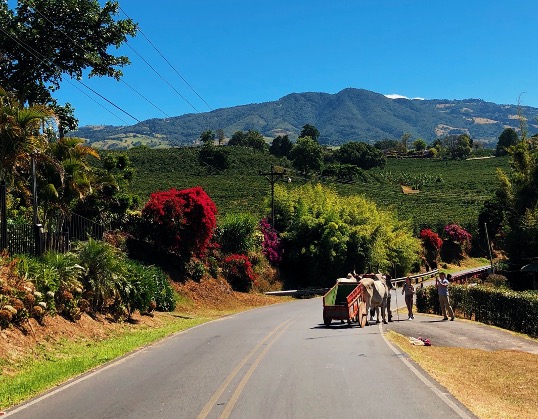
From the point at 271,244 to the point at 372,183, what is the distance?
67389mm

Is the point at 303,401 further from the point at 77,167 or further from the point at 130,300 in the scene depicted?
the point at 77,167

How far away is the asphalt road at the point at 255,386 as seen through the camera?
8.16 metres

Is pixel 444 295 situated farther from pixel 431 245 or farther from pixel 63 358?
pixel 431 245

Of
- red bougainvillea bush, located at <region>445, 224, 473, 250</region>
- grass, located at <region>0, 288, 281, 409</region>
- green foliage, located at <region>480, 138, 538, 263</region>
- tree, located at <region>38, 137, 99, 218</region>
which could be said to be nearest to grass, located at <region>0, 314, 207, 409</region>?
grass, located at <region>0, 288, 281, 409</region>

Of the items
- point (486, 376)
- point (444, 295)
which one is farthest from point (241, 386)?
point (444, 295)

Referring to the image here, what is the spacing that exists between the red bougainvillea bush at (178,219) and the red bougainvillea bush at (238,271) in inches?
255

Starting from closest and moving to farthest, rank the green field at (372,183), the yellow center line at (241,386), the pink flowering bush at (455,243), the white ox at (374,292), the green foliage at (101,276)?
the yellow center line at (241,386) < the green foliage at (101,276) < the white ox at (374,292) < the pink flowering bush at (455,243) < the green field at (372,183)

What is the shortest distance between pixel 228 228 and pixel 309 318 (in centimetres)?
1688

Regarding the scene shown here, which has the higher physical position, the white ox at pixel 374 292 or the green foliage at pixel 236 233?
the green foliage at pixel 236 233

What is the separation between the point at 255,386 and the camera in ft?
32.3

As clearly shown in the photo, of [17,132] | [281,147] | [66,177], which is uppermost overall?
[281,147]

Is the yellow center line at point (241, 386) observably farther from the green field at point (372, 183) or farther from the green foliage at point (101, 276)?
the green field at point (372, 183)

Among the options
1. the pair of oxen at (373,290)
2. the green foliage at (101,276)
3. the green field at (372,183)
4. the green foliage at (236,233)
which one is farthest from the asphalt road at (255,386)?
the green field at (372,183)

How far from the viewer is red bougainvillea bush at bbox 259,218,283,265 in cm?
4662
